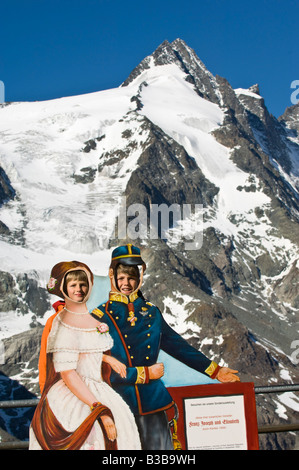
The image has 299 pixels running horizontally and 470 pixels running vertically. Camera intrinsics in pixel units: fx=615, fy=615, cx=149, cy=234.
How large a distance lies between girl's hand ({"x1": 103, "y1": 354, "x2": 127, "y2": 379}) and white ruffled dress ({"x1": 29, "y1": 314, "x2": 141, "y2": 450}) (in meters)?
0.14

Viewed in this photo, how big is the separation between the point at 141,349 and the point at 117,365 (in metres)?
0.65

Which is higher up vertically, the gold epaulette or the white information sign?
the gold epaulette

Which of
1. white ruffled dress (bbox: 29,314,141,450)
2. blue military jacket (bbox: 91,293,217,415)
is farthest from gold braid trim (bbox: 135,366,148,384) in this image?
white ruffled dress (bbox: 29,314,141,450)

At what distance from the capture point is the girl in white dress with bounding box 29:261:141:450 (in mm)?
11250

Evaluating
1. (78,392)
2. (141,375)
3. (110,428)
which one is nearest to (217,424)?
(141,375)

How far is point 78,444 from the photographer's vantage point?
11.2 m

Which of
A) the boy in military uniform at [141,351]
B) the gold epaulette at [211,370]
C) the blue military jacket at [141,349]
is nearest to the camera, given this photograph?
the boy in military uniform at [141,351]

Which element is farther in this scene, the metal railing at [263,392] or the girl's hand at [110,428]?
the girl's hand at [110,428]

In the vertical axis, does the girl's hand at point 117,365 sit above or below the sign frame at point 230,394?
above

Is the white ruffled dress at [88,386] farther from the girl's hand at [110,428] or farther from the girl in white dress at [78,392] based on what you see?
the girl's hand at [110,428]

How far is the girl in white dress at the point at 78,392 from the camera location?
11250 millimetres

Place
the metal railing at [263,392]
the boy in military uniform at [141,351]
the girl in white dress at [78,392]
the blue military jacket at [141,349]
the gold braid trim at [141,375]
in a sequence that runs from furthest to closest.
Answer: the gold braid trim at [141,375] → the blue military jacket at [141,349] → the boy in military uniform at [141,351] → the girl in white dress at [78,392] → the metal railing at [263,392]

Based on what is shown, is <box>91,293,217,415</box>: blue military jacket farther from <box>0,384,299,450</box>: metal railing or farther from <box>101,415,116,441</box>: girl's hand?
<box>0,384,299,450</box>: metal railing

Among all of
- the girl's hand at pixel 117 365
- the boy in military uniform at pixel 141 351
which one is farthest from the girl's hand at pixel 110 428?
the girl's hand at pixel 117 365
